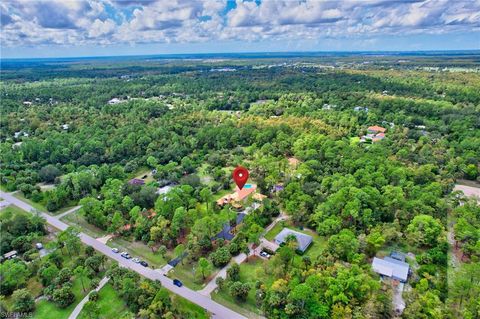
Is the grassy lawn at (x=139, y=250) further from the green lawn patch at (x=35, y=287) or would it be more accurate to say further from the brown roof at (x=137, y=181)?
the brown roof at (x=137, y=181)

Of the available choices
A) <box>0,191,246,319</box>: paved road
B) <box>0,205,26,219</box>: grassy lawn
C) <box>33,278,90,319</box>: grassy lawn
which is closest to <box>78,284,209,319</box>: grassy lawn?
<box>0,191,246,319</box>: paved road

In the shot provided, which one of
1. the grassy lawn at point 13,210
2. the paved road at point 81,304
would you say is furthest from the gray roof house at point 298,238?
the grassy lawn at point 13,210

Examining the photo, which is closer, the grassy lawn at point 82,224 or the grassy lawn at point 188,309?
the grassy lawn at point 188,309

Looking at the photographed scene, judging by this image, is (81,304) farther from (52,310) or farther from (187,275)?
(187,275)

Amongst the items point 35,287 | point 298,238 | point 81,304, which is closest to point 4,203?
point 35,287

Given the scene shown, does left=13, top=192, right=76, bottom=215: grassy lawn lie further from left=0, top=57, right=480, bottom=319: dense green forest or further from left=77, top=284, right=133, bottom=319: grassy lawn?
left=77, top=284, right=133, bottom=319: grassy lawn

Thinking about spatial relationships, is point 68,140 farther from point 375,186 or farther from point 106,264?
point 375,186
